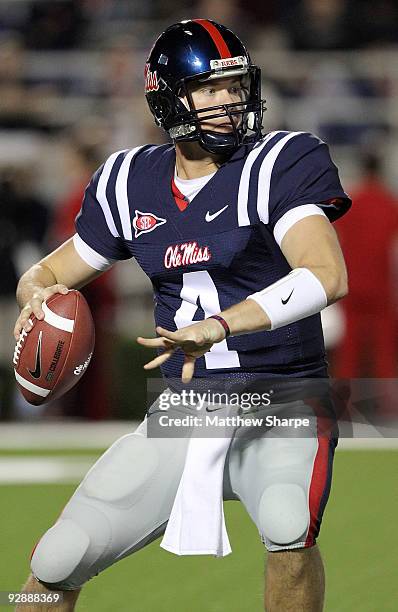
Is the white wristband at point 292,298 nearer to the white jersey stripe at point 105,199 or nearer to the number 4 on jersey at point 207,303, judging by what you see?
the number 4 on jersey at point 207,303

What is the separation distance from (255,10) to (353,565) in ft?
22.4

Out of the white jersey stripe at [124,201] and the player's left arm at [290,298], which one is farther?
the white jersey stripe at [124,201]

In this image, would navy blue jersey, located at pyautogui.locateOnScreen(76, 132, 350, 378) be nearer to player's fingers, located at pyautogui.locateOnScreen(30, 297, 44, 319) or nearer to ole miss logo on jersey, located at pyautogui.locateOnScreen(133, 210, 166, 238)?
ole miss logo on jersey, located at pyautogui.locateOnScreen(133, 210, 166, 238)

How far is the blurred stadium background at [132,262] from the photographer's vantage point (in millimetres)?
4590

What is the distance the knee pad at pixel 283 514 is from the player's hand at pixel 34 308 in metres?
0.79

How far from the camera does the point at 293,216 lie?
121 inches

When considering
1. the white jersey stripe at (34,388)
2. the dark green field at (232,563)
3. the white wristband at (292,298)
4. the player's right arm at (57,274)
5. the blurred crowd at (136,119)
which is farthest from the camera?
the blurred crowd at (136,119)

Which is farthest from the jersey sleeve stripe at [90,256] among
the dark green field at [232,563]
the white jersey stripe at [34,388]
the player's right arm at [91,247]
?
the dark green field at [232,563]

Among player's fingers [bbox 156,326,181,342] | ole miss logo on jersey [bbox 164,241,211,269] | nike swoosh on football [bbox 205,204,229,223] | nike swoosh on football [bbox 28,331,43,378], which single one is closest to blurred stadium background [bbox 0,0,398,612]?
nike swoosh on football [bbox 28,331,43,378]

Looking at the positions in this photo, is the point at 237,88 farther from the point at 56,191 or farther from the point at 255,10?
the point at 255,10


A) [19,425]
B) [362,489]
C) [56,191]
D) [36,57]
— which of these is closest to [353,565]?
[362,489]

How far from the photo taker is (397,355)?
8234 millimetres

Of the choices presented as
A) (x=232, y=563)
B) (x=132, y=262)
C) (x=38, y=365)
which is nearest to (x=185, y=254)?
(x=38, y=365)

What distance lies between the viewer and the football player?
9.77ft
